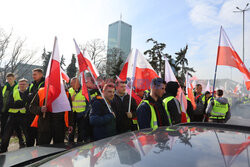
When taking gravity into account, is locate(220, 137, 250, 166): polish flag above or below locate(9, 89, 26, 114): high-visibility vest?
above

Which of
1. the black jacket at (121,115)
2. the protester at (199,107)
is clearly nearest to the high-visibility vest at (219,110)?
the protester at (199,107)

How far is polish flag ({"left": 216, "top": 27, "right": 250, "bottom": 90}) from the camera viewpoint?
4414mm

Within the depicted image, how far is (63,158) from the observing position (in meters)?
1.29

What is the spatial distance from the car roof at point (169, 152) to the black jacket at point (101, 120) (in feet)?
4.87

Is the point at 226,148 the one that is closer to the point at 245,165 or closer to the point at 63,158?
the point at 245,165

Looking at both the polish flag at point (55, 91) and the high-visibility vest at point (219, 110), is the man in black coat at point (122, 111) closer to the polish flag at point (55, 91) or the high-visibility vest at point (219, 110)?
the polish flag at point (55, 91)

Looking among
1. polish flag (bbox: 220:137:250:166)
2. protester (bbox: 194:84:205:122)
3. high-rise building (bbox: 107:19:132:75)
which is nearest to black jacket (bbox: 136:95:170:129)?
polish flag (bbox: 220:137:250:166)

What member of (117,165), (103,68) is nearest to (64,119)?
(117,165)

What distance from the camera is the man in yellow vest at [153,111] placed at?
2648mm

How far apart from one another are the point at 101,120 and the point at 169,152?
1884 millimetres

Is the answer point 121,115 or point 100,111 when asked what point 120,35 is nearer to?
point 121,115

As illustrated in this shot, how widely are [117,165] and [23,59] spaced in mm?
20421

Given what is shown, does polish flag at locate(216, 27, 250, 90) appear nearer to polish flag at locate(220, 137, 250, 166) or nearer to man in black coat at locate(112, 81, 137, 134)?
man in black coat at locate(112, 81, 137, 134)

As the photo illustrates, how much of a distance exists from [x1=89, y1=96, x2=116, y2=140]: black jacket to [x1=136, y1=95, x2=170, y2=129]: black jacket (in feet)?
1.91
